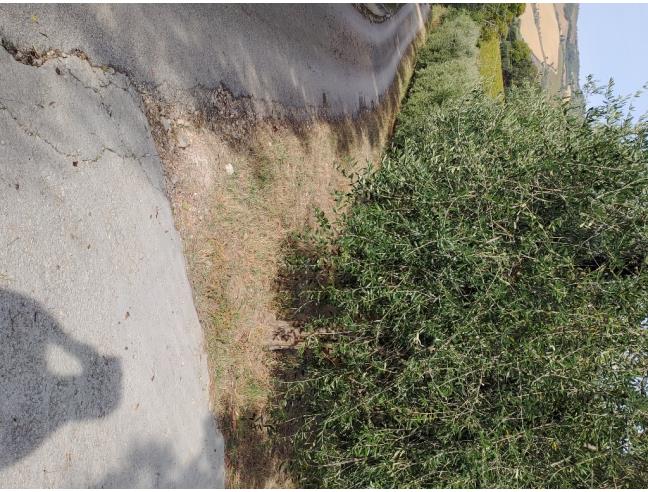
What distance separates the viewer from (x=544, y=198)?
5.65 meters

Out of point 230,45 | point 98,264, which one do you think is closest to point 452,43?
point 230,45

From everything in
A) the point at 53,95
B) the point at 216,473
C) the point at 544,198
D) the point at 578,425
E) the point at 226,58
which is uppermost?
the point at 226,58

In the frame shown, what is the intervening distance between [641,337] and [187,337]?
4.99 metres

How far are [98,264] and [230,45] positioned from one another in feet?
14.4

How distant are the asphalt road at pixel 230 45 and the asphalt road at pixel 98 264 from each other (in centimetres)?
3

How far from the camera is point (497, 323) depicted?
5480 millimetres

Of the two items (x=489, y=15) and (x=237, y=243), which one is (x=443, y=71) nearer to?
(x=489, y=15)

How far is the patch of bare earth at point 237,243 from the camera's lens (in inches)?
262

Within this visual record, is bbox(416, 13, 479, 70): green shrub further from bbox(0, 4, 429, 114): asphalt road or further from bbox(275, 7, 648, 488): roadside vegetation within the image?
bbox(275, 7, 648, 488): roadside vegetation

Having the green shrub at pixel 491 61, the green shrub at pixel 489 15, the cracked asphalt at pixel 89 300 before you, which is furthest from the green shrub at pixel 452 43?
the cracked asphalt at pixel 89 300

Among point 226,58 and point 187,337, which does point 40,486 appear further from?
point 226,58

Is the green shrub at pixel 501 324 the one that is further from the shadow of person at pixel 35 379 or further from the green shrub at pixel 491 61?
the green shrub at pixel 491 61

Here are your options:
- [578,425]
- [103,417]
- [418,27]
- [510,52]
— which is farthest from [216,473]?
[510,52]

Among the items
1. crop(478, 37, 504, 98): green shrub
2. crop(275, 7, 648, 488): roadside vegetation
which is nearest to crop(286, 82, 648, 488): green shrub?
crop(275, 7, 648, 488): roadside vegetation
